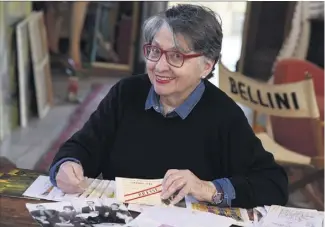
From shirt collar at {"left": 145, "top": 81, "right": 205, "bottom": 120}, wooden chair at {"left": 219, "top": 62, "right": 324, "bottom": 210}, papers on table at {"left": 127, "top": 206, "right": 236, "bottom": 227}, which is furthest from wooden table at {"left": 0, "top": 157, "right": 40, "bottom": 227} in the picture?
wooden chair at {"left": 219, "top": 62, "right": 324, "bottom": 210}

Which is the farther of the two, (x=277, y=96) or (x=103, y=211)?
(x=277, y=96)

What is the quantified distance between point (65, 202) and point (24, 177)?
21 centimetres

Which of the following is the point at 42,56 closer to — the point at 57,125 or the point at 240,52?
the point at 57,125

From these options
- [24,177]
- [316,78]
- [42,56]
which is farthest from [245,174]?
[42,56]

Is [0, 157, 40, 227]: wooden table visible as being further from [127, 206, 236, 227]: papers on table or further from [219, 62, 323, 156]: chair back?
[219, 62, 323, 156]: chair back

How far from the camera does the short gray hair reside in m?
1.42

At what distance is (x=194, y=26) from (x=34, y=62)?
2830 millimetres

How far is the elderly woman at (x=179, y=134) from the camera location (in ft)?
4.70

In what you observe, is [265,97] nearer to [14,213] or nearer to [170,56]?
[170,56]

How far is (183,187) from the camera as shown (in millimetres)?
1395

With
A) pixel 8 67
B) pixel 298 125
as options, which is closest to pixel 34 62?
pixel 8 67

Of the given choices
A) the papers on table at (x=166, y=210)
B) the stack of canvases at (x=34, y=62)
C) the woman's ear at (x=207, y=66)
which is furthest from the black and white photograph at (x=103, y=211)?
the stack of canvases at (x=34, y=62)

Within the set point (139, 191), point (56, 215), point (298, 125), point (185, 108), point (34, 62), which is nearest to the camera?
point (56, 215)

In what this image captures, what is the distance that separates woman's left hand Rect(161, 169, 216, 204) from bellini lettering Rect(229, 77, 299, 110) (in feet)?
3.96
